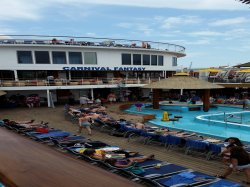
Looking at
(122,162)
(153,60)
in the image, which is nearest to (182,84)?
(153,60)

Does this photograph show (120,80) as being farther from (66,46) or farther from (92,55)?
(66,46)

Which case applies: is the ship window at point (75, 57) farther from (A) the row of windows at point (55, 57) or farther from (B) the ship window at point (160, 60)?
(B) the ship window at point (160, 60)

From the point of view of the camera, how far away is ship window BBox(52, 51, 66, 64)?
27205 mm

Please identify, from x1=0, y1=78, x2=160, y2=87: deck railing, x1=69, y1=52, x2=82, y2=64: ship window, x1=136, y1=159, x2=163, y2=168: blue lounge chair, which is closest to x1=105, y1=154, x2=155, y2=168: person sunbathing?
x1=136, y1=159, x2=163, y2=168: blue lounge chair

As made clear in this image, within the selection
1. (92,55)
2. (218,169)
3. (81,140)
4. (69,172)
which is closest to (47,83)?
(92,55)

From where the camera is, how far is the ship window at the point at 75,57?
27953mm

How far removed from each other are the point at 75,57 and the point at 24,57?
17.6ft

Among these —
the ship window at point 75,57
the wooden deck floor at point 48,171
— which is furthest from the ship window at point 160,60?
the wooden deck floor at point 48,171

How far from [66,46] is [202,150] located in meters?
21.4

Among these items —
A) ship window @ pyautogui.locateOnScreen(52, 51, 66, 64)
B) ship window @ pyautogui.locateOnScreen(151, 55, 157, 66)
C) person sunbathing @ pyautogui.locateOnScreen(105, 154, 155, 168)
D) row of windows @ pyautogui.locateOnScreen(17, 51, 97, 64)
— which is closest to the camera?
person sunbathing @ pyautogui.locateOnScreen(105, 154, 155, 168)

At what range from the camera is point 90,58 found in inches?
1133

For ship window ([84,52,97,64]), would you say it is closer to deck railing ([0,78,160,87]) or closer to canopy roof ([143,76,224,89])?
deck railing ([0,78,160,87])

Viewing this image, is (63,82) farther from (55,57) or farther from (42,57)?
(42,57)

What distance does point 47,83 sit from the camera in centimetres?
2464
